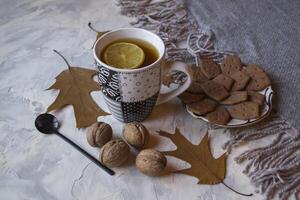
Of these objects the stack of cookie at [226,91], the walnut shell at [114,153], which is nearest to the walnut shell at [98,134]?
the walnut shell at [114,153]

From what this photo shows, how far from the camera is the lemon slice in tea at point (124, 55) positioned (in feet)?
1.59

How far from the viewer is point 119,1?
2.59ft

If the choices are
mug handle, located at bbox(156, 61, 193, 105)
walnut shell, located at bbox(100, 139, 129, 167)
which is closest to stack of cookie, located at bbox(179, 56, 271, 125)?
→ mug handle, located at bbox(156, 61, 193, 105)

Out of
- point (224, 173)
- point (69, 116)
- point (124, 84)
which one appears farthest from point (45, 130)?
point (224, 173)

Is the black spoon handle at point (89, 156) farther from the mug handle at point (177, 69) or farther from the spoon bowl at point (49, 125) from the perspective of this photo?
the mug handle at point (177, 69)

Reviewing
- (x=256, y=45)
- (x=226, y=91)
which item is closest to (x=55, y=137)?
(x=226, y=91)

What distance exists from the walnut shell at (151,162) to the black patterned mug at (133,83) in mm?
79

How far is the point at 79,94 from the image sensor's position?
0.58m

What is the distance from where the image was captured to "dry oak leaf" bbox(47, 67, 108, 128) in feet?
1.77

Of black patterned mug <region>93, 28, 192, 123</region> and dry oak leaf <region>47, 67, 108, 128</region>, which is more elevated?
black patterned mug <region>93, 28, 192, 123</region>

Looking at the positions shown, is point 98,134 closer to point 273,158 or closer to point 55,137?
point 55,137

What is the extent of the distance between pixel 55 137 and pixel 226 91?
0.94 ft

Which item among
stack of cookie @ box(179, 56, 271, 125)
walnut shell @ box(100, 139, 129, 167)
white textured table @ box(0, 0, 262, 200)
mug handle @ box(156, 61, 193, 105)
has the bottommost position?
white textured table @ box(0, 0, 262, 200)

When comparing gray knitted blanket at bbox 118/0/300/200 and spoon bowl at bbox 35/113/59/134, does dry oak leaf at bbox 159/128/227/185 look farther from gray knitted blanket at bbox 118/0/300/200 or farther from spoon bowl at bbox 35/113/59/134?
spoon bowl at bbox 35/113/59/134
